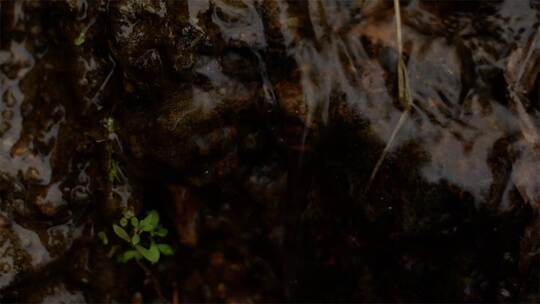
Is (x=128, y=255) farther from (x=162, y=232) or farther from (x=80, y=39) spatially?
(x=80, y=39)

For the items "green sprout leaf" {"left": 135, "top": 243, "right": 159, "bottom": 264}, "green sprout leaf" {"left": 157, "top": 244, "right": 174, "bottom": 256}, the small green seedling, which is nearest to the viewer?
the small green seedling

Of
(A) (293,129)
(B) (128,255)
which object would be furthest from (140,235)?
(A) (293,129)

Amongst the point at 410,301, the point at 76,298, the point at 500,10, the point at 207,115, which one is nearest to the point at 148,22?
the point at 207,115

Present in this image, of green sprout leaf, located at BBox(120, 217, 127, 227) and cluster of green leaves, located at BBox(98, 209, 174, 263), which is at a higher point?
green sprout leaf, located at BBox(120, 217, 127, 227)

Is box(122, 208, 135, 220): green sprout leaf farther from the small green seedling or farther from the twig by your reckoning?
the twig

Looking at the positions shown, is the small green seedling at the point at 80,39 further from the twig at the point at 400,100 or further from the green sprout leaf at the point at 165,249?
the twig at the point at 400,100

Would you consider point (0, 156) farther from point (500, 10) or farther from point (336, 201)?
point (500, 10)

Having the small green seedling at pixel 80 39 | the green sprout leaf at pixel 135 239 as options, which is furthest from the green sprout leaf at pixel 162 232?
the small green seedling at pixel 80 39

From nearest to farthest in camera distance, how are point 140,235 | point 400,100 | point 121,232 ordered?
point 400,100
point 121,232
point 140,235

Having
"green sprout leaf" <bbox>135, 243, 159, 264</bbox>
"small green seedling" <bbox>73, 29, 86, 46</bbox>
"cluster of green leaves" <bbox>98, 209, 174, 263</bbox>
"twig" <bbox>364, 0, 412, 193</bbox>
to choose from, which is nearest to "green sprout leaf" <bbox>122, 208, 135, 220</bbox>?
"cluster of green leaves" <bbox>98, 209, 174, 263</bbox>
